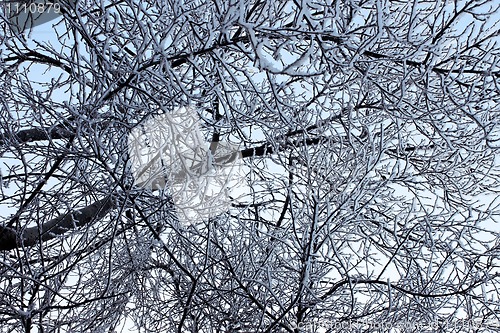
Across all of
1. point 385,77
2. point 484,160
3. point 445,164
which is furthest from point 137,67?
point 484,160

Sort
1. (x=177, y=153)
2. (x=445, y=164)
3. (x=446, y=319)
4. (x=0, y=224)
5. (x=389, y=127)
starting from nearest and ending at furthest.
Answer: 1. (x=177, y=153)
2. (x=446, y=319)
3. (x=0, y=224)
4. (x=389, y=127)
5. (x=445, y=164)

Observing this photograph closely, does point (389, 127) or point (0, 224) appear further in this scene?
point (389, 127)

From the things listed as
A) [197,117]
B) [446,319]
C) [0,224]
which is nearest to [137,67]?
[197,117]

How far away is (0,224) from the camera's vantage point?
4695 mm

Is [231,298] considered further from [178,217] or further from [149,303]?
[149,303]

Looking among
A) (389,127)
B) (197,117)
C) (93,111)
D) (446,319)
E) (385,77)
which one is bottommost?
(446,319)

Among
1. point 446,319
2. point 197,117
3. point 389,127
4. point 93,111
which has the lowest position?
point 446,319

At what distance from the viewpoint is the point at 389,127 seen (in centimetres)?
538

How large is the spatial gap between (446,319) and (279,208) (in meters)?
2.10

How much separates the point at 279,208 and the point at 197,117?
84.8 inches

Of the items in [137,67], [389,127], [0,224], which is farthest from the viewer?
[389,127]

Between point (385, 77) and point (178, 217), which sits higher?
point (385, 77)

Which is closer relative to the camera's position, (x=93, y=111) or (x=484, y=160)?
(x=93, y=111)

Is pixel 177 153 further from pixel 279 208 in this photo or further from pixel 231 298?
pixel 279 208
